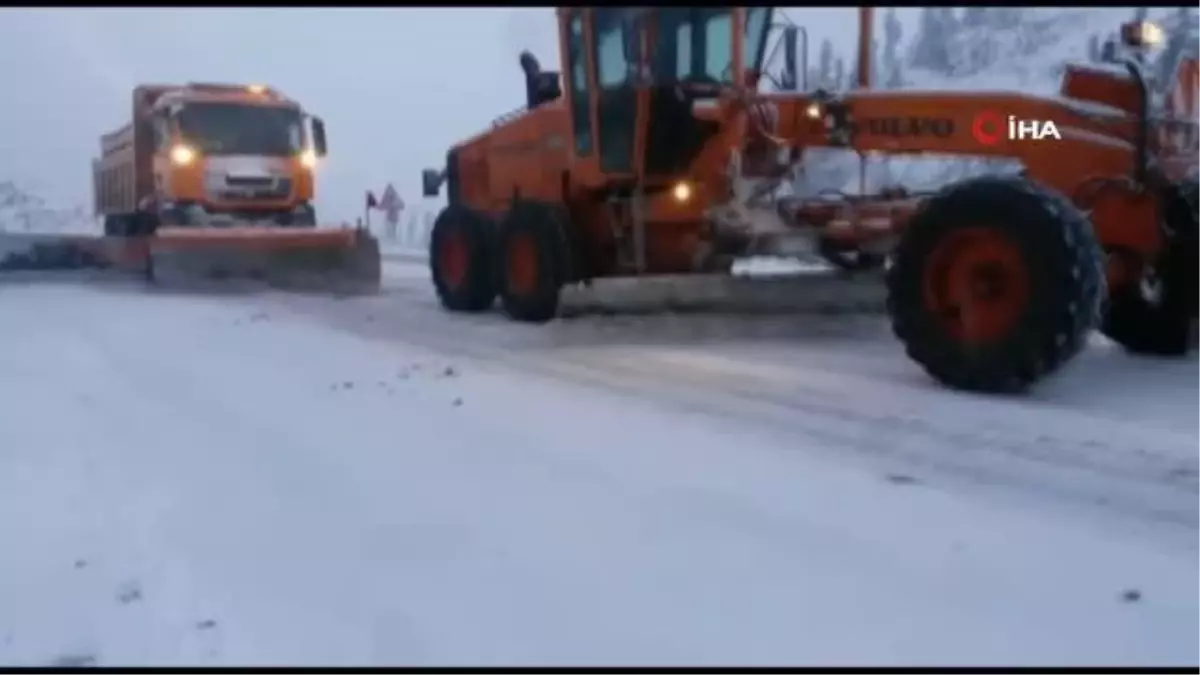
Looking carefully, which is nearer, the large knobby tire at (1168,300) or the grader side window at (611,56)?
the large knobby tire at (1168,300)

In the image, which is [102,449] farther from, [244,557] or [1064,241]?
[1064,241]

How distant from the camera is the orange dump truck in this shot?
13758mm

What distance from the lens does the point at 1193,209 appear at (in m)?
6.68

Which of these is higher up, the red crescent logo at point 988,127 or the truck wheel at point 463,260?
the red crescent logo at point 988,127

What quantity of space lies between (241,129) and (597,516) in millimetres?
13291

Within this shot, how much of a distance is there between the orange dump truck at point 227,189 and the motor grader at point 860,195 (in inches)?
113

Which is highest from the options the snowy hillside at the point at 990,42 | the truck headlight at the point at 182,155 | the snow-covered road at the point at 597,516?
the snowy hillside at the point at 990,42

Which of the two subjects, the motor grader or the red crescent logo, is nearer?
the motor grader

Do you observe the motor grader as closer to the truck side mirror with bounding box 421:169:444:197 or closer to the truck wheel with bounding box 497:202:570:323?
the truck wheel with bounding box 497:202:570:323

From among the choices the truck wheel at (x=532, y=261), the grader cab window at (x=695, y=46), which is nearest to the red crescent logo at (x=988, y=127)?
→ the grader cab window at (x=695, y=46)

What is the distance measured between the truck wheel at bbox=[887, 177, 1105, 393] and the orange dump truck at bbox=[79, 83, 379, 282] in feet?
28.9

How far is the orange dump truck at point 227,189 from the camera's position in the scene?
13758 millimetres

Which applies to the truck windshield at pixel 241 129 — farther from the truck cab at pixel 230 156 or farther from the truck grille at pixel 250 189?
the truck grille at pixel 250 189

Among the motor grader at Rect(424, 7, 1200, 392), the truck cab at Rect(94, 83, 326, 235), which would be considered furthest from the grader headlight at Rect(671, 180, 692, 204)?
the truck cab at Rect(94, 83, 326, 235)
